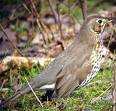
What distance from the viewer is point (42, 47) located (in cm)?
1052

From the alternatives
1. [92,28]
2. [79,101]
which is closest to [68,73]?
[79,101]

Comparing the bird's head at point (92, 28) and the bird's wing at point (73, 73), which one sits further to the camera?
the bird's head at point (92, 28)

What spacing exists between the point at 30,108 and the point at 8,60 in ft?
7.02

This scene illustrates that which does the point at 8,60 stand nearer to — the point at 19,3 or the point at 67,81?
the point at 19,3

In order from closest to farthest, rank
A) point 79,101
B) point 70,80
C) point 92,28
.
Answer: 1. point 70,80
2. point 79,101
3. point 92,28

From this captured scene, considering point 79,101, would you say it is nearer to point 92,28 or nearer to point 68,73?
point 68,73

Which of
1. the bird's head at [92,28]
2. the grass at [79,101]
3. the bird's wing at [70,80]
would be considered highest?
the bird's head at [92,28]

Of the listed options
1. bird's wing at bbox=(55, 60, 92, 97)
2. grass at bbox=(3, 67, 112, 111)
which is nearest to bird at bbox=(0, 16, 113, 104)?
bird's wing at bbox=(55, 60, 92, 97)

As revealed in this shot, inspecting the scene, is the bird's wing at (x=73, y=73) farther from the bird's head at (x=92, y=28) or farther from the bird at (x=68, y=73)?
the bird's head at (x=92, y=28)

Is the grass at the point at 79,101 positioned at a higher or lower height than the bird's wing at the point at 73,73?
lower

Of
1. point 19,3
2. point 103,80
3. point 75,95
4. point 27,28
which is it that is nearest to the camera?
point 75,95

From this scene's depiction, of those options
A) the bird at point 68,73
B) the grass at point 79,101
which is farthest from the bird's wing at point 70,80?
the grass at point 79,101

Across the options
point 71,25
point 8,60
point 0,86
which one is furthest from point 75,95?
point 71,25

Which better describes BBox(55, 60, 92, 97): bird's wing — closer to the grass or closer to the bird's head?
the grass
